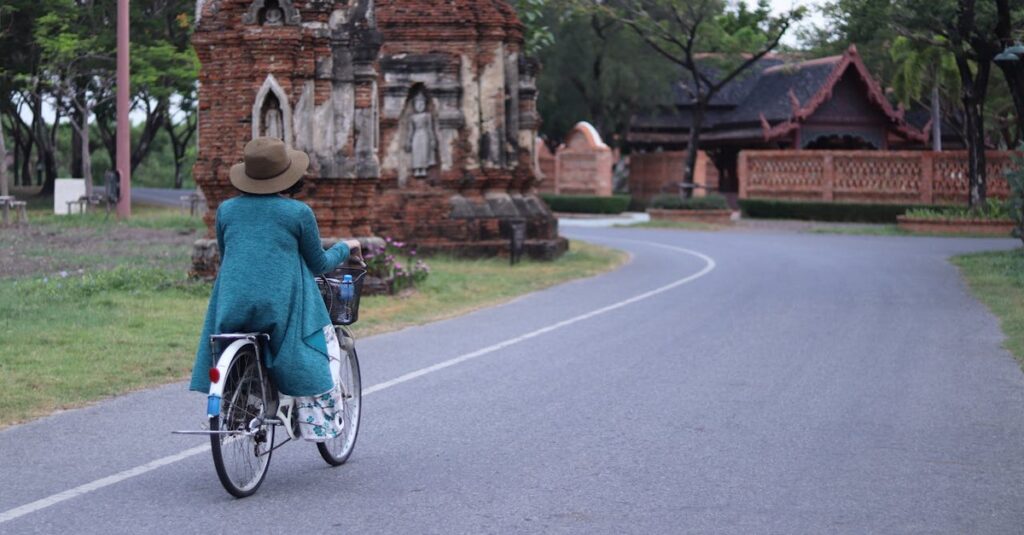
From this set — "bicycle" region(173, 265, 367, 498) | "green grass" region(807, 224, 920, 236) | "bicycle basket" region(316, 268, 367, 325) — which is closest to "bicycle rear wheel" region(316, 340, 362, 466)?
"bicycle" region(173, 265, 367, 498)

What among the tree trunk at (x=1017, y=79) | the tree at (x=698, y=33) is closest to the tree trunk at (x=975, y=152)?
the tree at (x=698, y=33)

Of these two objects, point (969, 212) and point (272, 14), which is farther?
point (969, 212)

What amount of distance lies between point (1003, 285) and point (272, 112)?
1120 cm

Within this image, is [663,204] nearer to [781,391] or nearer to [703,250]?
[703,250]

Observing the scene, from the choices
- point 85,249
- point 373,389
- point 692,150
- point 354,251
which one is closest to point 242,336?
point 354,251

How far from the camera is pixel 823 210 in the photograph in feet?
144

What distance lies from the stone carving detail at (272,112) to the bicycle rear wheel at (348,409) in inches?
400

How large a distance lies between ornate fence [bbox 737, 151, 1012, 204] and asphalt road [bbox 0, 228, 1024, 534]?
90.1 feet

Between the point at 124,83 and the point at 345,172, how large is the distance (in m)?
15.5

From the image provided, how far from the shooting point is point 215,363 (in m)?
7.00

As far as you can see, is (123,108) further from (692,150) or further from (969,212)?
(969,212)

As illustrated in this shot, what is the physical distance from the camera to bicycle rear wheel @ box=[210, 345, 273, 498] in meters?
6.73

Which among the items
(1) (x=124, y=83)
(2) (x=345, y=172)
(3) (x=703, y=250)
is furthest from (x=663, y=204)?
(2) (x=345, y=172)

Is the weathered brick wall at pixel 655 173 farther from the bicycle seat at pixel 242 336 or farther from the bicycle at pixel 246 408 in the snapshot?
the bicycle seat at pixel 242 336
